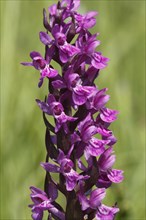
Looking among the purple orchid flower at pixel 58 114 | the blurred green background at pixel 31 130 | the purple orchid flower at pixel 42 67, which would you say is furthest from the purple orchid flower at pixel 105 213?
the blurred green background at pixel 31 130

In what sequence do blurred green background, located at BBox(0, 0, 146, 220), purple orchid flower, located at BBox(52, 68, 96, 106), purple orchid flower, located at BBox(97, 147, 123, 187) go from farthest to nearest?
blurred green background, located at BBox(0, 0, 146, 220), purple orchid flower, located at BBox(97, 147, 123, 187), purple orchid flower, located at BBox(52, 68, 96, 106)

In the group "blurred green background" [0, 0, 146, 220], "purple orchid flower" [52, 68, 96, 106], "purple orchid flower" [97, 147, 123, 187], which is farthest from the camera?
"blurred green background" [0, 0, 146, 220]

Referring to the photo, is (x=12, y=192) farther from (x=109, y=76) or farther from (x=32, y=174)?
(x=109, y=76)

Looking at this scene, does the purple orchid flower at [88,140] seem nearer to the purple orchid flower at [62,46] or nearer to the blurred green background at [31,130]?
the purple orchid flower at [62,46]

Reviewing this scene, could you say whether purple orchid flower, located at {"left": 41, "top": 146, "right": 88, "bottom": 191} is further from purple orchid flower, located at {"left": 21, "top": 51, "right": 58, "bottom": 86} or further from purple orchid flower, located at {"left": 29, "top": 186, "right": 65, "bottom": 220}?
purple orchid flower, located at {"left": 21, "top": 51, "right": 58, "bottom": 86}

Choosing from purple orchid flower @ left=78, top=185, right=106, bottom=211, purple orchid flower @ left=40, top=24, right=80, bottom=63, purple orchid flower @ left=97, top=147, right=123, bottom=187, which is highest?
purple orchid flower @ left=40, top=24, right=80, bottom=63

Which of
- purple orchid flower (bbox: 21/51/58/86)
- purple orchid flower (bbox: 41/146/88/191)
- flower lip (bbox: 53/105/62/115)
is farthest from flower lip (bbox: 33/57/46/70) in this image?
purple orchid flower (bbox: 41/146/88/191)

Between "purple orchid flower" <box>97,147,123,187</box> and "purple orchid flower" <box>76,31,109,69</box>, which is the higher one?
"purple orchid flower" <box>76,31,109,69</box>

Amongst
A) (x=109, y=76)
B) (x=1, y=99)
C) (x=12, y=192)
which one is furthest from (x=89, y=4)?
(x=12, y=192)

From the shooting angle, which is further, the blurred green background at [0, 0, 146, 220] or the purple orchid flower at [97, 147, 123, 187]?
the blurred green background at [0, 0, 146, 220]
